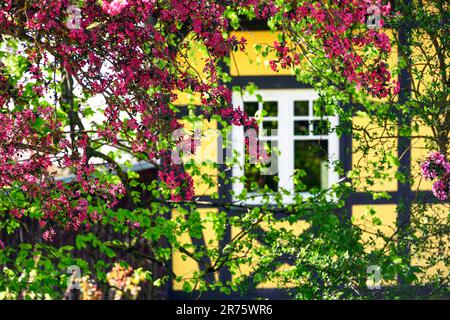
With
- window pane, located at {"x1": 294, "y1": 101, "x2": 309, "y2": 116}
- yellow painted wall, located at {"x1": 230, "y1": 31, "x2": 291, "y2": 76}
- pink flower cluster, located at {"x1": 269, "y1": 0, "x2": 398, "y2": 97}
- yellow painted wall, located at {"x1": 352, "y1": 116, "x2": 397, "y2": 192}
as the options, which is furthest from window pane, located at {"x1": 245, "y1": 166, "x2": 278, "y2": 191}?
pink flower cluster, located at {"x1": 269, "y1": 0, "x2": 398, "y2": 97}

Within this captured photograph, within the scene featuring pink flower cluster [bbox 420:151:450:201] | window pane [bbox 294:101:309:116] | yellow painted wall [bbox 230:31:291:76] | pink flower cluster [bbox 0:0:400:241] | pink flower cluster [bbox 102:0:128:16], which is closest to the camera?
pink flower cluster [bbox 102:0:128:16]

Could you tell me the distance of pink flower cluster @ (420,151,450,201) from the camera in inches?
222

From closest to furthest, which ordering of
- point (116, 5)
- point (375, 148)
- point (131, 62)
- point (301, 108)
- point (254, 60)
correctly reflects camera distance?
point (116, 5), point (131, 62), point (375, 148), point (254, 60), point (301, 108)

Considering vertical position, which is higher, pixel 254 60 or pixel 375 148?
pixel 254 60

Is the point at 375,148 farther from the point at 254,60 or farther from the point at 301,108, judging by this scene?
the point at 301,108

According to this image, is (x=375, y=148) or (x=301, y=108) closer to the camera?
(x=375, y=148)

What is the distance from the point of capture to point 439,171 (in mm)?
5668

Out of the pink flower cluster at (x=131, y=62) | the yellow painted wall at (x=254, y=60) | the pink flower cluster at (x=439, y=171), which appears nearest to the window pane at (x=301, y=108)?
the yellow painted wall at (x=254, y=60)

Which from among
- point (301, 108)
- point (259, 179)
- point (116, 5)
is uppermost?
point (301, 108)

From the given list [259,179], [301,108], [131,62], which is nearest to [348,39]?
[131,62]

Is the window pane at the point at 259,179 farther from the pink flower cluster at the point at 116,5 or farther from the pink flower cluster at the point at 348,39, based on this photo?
the pink flower cluster at the point at 116,5

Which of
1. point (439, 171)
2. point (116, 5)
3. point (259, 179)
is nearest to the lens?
point (116, 5)

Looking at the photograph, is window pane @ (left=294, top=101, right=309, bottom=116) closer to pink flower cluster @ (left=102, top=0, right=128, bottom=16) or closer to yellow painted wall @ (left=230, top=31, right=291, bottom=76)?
yellow painted wall @ (left=230, top=31, right=291, bottom=76)
